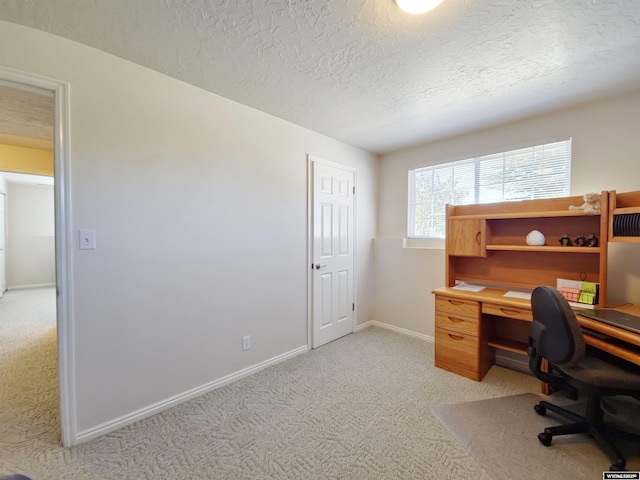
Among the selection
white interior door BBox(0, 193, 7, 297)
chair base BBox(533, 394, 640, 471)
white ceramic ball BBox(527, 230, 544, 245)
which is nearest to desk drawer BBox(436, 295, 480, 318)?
white ceramic ball BBox(527, 230, 544, 245)

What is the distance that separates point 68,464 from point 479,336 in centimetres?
299

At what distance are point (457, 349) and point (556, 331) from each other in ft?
3.38

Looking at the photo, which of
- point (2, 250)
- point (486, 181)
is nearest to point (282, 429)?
point (486, 181)

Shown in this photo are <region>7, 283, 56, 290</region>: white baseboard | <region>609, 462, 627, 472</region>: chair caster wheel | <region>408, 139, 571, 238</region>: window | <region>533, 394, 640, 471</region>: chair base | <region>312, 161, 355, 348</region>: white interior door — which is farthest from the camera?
<region>7, 283, 56, 290</region>: white baseboard

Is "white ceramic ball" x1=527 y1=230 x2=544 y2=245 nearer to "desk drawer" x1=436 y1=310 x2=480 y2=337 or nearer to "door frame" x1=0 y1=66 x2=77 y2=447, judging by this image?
"desk drawer" x1=436 y1=310 x2=480 y2=337

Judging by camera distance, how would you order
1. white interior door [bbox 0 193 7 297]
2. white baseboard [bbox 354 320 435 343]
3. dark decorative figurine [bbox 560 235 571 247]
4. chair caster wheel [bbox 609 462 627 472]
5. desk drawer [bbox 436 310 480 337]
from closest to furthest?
1. chair caster wheel [bbox 609 462 627 472]
2. dark decorative figurine [bbox 560 235 571 247]
3. desk drawer [bbox 436 310 480 337]
4. white baseboard [bbox 354 320 435 343]
5. white interior door [bbox 0 193 7 297]

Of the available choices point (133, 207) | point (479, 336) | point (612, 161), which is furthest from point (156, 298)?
point (612, 161)

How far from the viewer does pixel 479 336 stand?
92.7 inches

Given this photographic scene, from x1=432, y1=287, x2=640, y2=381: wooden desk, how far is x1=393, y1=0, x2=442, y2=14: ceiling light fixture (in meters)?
2.14

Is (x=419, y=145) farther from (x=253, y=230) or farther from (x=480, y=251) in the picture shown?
(x=253, y=230)

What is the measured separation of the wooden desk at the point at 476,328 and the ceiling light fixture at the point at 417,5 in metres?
2.14

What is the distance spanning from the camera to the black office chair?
1474 millimetres

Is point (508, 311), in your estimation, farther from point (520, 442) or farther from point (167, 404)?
point (167, 404)

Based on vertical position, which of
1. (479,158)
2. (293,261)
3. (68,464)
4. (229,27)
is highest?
(229,27)
